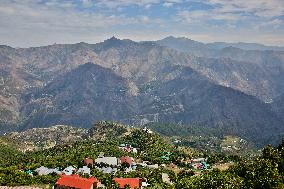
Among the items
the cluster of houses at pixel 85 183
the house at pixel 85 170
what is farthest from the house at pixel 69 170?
the cluster of houses at pixel 85 183

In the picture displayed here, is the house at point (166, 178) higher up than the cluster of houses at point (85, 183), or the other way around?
the cluster of houses at point (85, 183)

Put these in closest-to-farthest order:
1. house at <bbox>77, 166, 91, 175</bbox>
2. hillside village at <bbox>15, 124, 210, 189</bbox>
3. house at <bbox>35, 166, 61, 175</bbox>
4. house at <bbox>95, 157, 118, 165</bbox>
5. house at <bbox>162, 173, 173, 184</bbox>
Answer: hillside village at <bbox>15, 124, 210, 189</bbox>
house at <bbox>162, 173, 173, 184</bbox>
house at <bbox>35, 166, 61, 175</bbox>
house at <bbox>77, 166, 91, 175</bbox>
house at <bbox>95, 157, 118, 165</bbox>

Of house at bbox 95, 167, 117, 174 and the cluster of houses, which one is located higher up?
the cluster of houses

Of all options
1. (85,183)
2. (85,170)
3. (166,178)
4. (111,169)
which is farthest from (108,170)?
(85,183)

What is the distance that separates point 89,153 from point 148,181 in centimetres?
5952

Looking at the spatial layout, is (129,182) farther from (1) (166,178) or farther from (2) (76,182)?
(1) (166,178)

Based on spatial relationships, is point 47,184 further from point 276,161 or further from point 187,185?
point 276,161

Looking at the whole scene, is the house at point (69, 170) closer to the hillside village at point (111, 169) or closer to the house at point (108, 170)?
the hillside village at point (111, 169)

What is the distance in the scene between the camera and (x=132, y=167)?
569 feet

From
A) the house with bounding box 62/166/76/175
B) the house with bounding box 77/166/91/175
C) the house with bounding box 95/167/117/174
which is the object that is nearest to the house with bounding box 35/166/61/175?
the house with bounding box 62/166/76/175

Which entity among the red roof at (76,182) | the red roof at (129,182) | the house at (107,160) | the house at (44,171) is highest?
the red roof at (76,182)

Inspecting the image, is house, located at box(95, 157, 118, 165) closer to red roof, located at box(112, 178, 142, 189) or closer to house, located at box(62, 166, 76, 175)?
house, located at box(62, 166, 76, 175)

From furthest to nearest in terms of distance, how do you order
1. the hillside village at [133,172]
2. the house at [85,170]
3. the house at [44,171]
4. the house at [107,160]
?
the house at [107,160] < the house at [85,170] < the house at [44,171] < the hillside village at [133,172]

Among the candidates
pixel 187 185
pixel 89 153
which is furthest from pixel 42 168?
pixel 187 185
